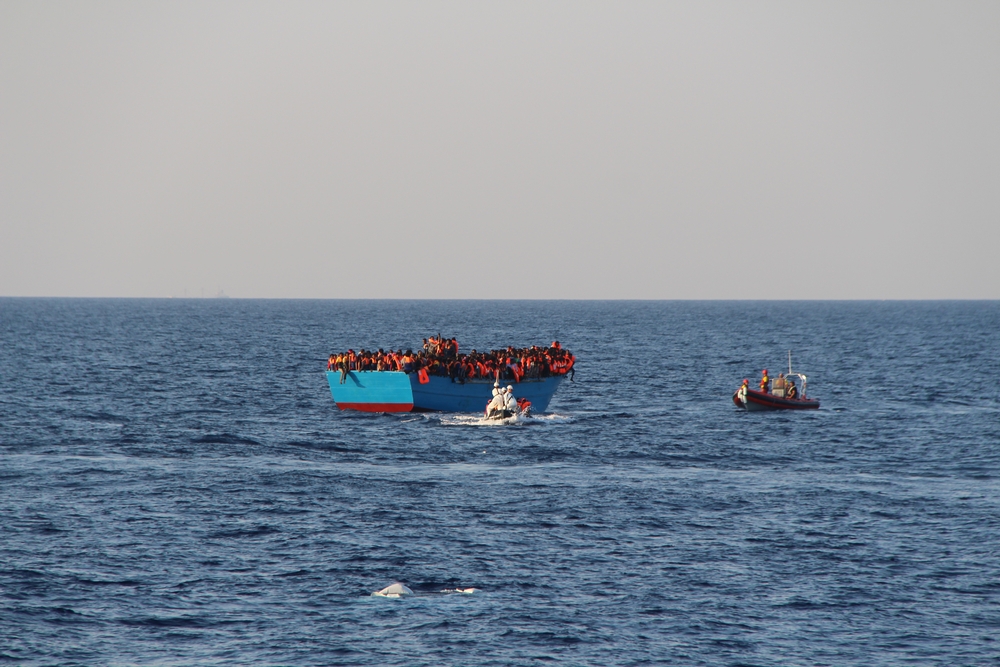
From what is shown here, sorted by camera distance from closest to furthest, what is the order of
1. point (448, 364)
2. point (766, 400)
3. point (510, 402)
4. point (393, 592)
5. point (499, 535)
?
point (393, 592), point (499, 535), point (510, 402), point (448, 364), point (766, 400)

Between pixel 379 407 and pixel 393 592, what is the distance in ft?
99.1

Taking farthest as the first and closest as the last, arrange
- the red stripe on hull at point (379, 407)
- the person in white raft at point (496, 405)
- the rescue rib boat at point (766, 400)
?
the rescue rib boat at point (766, 400)
the red stripe on hull at point (379, 407)
the person in white raft at point (496, 405)

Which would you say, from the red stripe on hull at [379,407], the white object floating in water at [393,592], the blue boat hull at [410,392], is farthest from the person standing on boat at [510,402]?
the white object floating in water at [393,592]

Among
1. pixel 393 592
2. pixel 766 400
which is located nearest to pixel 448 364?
pixel 766 400

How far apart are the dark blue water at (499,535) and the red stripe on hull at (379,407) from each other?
811 mm

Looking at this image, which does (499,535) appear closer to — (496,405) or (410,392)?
(496,405)

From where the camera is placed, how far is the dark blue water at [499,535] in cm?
2138

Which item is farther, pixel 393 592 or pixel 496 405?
pixel 496 405

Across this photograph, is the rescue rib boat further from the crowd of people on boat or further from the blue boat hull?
the blue boat hull

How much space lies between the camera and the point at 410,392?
52.2 meters

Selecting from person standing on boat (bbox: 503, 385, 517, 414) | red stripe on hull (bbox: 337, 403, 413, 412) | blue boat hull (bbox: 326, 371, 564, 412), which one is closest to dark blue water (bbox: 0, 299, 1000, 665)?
red stripe on hull (bbox: 337, 403, 413, 412)

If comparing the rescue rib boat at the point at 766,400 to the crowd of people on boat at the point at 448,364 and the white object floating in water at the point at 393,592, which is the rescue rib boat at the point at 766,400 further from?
the white object floating in water at the point at 393,592

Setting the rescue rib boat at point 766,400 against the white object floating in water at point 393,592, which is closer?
the white object floating in water at point 393,592

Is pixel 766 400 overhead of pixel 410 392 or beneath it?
beneath
